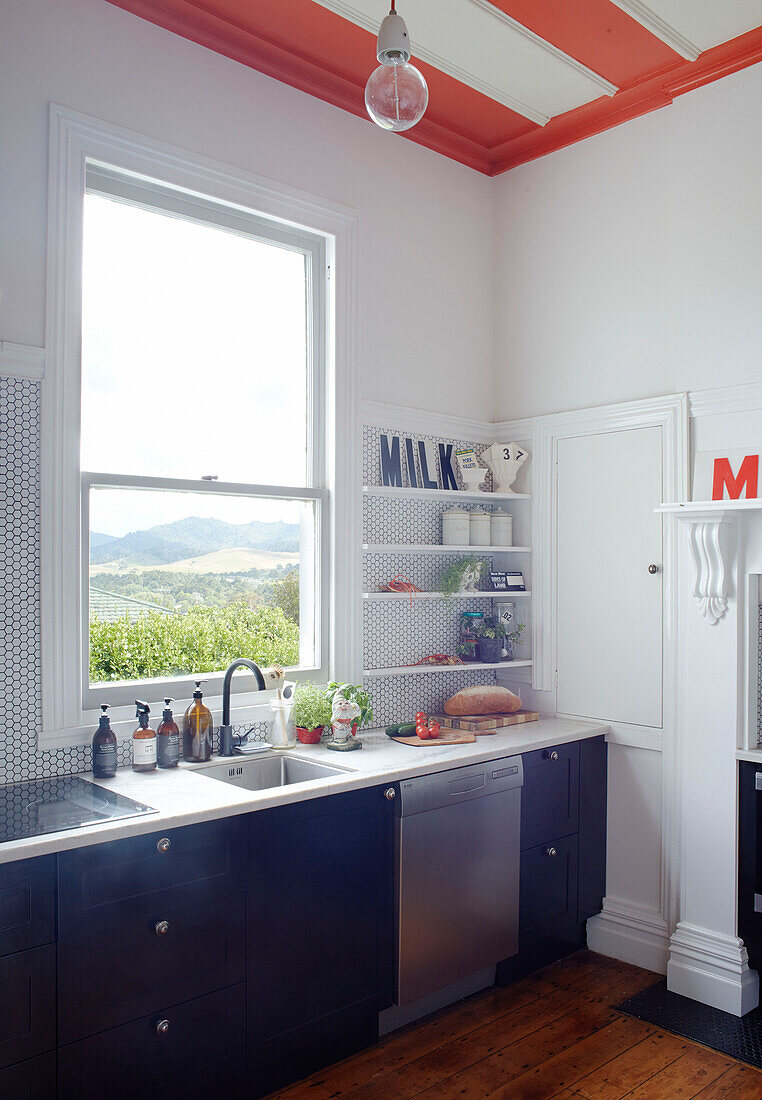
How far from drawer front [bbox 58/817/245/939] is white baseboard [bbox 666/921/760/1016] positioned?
5.86 feet

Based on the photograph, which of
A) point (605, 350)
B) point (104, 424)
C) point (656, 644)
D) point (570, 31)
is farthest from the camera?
point (605, 350)

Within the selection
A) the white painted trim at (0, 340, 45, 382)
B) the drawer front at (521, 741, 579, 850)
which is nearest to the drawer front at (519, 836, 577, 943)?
the drawer front at (521, 741, 579, 850)

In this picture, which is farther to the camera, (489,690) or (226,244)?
Answer: (489,690)

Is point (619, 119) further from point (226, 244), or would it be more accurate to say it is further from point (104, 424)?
point (104, 424)

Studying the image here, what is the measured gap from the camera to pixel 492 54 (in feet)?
10.5

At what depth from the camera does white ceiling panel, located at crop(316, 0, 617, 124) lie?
2.91 meters

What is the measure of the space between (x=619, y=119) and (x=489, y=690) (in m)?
2.45

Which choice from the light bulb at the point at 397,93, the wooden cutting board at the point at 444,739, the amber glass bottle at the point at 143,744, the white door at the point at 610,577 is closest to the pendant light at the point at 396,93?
the light bulb at the point at 397,93

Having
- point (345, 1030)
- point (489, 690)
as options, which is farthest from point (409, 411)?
point (345, 1030)

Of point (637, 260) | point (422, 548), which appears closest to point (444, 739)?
point (422, 548)

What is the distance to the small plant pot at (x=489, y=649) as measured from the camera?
372cm

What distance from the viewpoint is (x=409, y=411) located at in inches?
143

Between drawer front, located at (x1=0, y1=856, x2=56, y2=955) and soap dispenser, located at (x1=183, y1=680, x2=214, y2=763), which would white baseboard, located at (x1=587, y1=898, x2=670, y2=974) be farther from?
drawer front, located at (x1=0, y1=856, x2=56, y2=955)

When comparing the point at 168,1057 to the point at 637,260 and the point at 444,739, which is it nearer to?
the point at 444,739
